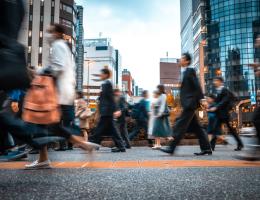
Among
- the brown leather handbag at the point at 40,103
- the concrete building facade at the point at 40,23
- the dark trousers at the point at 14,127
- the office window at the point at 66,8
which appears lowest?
the dark trousers at the point at 14,127

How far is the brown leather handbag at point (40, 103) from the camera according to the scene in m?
4.22

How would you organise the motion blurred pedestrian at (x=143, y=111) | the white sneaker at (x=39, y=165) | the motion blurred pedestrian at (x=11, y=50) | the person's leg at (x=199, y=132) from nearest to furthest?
the motion blurred pedestrian at (x=11, y=50)
the white sneaker at (x=39, y=165)
the person's leg at (x=199, y=132)
the motion blurred pedestrian at (x=143, y=111)

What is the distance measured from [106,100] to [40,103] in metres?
3.79

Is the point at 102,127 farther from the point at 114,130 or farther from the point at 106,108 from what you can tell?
the point at 106,108

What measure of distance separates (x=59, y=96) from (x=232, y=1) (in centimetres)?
10108

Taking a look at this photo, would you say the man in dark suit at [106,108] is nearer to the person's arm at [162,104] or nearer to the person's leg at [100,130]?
the person's leg at [100,130]

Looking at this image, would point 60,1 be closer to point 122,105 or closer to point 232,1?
point 232,1

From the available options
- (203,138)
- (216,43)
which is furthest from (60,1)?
(203,138)

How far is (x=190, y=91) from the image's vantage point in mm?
6418

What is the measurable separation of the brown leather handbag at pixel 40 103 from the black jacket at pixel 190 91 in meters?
2.74

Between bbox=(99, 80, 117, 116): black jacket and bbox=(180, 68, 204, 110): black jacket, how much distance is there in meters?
1.97

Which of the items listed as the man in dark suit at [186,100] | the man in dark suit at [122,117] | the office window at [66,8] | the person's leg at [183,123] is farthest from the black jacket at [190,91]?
the office window at [66,8]

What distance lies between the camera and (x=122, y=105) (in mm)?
11078

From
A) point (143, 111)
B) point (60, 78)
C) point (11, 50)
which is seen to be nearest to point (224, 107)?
point (143, 111)
